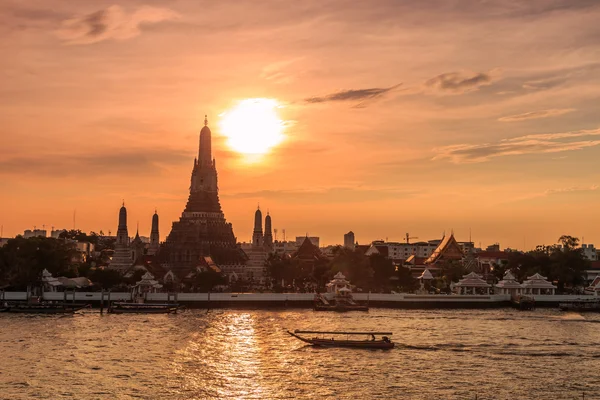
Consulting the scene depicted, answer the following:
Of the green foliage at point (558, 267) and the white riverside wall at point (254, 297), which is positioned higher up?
the green foliage at point (558, 267)

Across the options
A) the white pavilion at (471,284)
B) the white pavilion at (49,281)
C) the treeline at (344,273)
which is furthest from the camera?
the treeline at (344,273)

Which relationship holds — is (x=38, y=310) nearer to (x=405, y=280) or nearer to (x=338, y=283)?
(x=338, y=283)

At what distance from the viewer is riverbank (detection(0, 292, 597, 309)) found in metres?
119

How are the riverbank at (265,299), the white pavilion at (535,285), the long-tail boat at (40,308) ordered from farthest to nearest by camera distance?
the white pavilion at (535,285) → the riverbank at (265,299) → the long-tail boat at (40,308)

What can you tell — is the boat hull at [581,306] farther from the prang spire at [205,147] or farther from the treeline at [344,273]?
the prang spire at [205,147]

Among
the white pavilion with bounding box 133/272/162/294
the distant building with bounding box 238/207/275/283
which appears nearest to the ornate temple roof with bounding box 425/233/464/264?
the distant building with bounding box 238/207/275/283

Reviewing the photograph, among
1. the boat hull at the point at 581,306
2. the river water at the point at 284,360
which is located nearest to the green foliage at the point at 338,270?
the boat hull at the point at 581,306

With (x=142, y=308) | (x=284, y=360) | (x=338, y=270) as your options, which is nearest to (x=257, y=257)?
(x=338, y=270)

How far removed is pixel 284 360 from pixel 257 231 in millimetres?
104640

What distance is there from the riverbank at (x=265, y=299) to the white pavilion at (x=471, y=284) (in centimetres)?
820

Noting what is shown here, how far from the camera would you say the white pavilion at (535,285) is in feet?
430

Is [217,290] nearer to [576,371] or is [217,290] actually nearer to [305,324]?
[305,324]

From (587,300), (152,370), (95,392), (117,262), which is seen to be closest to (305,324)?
(152,370)

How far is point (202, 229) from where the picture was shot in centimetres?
16725
